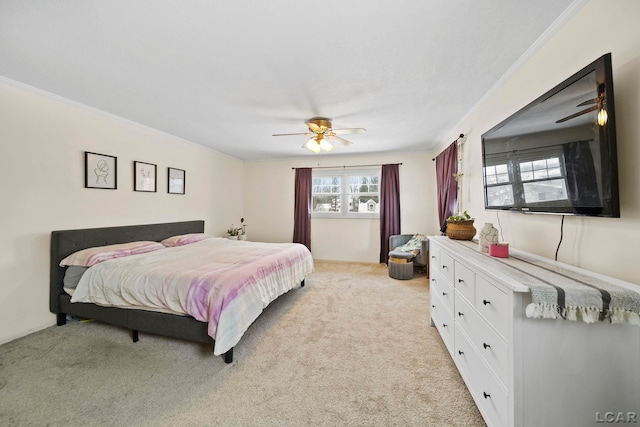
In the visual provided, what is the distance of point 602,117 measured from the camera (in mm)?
1097

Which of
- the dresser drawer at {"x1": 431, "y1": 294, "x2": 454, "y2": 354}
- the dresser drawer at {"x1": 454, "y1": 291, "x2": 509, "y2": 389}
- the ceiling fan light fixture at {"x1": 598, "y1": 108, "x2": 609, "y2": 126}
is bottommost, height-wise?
the dresser drawer at {"x1": 431, "y1": 294, "x2": 454, "y2": 354}

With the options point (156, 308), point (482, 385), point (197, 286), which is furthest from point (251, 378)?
point (482, 385)

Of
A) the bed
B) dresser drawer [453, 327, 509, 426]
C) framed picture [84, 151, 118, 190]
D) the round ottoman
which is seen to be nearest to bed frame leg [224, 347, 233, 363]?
the bed

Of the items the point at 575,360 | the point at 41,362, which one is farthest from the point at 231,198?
the point at 575,360

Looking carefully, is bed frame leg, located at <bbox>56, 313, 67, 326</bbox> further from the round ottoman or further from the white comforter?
the round ottoman

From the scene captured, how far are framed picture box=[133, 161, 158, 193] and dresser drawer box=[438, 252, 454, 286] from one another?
13.2 ft

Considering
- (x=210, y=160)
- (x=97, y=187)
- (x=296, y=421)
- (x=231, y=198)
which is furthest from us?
(x=231, y=198)

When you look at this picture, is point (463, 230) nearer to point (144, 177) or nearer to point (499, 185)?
point (499, 185)

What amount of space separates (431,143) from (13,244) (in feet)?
18.8

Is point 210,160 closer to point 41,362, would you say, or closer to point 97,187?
point 97,187

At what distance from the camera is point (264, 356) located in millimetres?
1990

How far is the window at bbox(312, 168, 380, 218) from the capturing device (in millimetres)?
5254

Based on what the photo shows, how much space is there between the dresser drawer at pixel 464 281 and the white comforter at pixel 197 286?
5.73 feet

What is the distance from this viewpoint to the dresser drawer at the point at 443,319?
6.13ft
